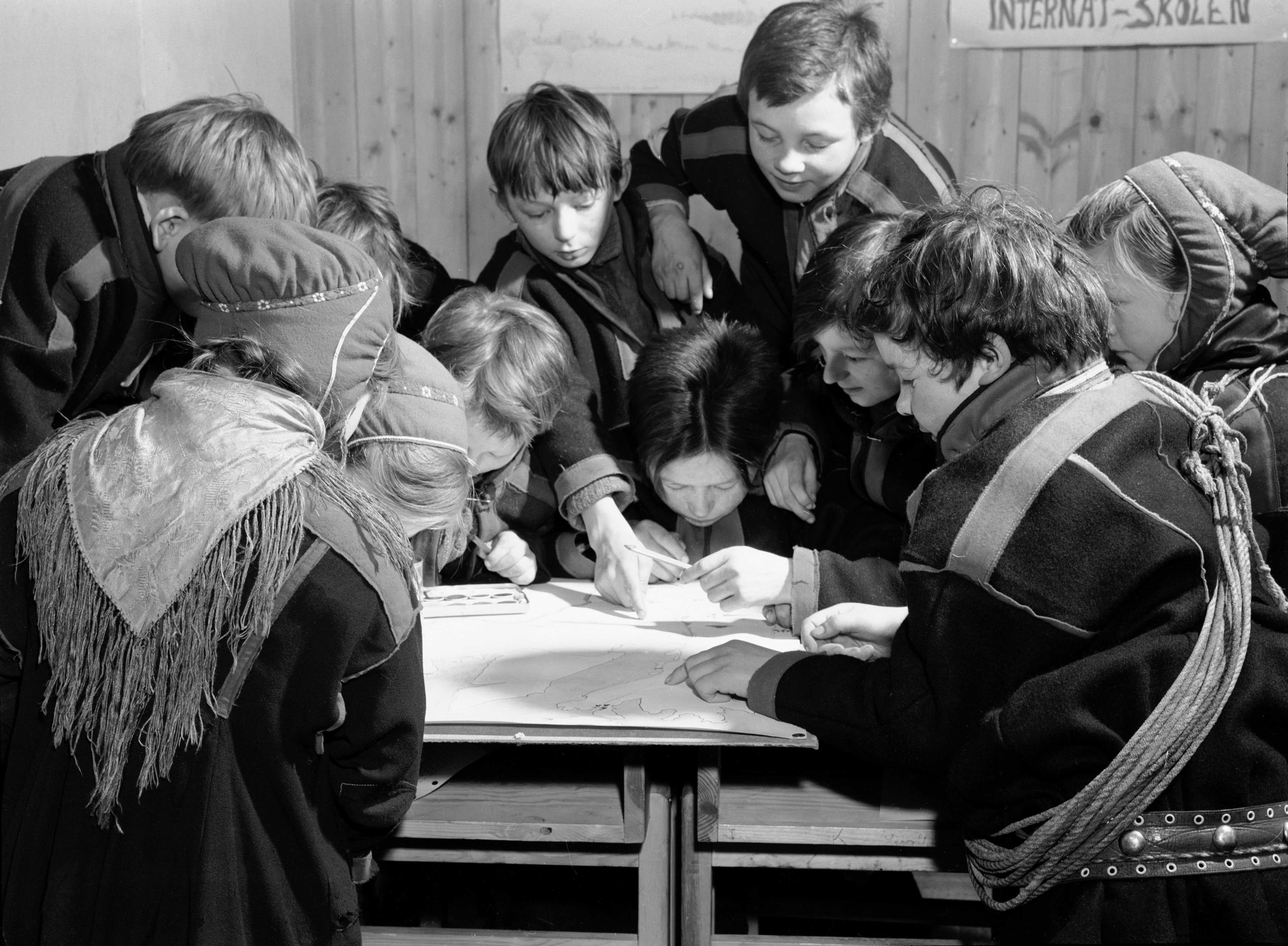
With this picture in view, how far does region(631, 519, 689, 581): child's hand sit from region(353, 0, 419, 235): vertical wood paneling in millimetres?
1448

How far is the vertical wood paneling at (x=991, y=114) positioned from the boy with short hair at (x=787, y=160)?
3.04 ft

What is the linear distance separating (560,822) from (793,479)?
857mm

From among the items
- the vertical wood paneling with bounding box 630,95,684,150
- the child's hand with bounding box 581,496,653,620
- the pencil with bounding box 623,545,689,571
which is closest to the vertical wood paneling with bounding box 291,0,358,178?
the vertical wood paneling with bounding box 630,95,684,150

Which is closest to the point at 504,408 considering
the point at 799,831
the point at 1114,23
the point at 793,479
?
the point at 793,479

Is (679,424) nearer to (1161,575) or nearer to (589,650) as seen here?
(589,650)

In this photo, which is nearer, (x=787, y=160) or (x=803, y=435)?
(x=787, y=160)

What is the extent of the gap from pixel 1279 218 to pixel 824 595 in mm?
749

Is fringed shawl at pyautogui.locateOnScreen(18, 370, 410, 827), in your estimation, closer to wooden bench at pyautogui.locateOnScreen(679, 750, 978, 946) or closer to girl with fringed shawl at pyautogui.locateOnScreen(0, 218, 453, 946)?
girl with fringed shawl at pyautogui.locateOnScreen(0, 218, 453, 946)

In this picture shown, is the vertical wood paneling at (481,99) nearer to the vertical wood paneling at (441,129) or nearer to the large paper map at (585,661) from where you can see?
the vertical wood paneling at (441,129)

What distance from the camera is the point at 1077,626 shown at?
1129 millimetres

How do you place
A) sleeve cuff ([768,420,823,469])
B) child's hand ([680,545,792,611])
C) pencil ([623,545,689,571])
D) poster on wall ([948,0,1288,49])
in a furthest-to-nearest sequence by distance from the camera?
poster on wall ([948,0,1288,49])
sleeve cuff ([768,420,823,469])
pencil ([623,545,689,571])
child's hand ([680,545,792,611])

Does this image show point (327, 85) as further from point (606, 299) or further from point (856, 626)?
point (856, 626)

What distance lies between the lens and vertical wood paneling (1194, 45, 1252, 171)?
2984 mm

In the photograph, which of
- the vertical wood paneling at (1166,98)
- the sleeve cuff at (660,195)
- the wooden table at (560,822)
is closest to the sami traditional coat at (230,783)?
the wooden table at (560,822)
